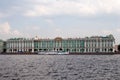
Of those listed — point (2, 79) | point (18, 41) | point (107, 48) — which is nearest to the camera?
point (2, 79)

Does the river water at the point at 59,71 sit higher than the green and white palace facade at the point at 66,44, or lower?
lower

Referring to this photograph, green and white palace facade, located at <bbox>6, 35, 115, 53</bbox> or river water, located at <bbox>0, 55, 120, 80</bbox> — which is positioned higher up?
green and white palace facade, located at <bbox>6, 35, 115, 53</bbox>

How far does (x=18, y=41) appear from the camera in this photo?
178 meters

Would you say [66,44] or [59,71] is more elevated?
[66,44]

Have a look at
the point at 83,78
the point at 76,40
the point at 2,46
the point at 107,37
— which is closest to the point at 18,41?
the point at 2,46

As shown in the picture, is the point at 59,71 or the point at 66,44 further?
the point at 66,44

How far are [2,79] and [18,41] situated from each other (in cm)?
14988

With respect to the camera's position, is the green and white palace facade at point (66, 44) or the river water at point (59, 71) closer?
the river water at point (59, 71)

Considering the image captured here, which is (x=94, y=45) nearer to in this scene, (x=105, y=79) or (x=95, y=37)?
(x=95, y=37)

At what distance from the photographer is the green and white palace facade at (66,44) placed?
164 m

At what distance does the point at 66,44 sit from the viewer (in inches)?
6609

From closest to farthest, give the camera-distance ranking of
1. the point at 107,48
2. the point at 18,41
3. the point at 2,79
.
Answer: the point at 2,79 < the point at 107,48 < the point at 18,41

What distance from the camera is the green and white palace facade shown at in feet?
539

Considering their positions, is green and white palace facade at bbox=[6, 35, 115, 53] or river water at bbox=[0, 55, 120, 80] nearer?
river water at bbox=[0, 55, 120, 80]
